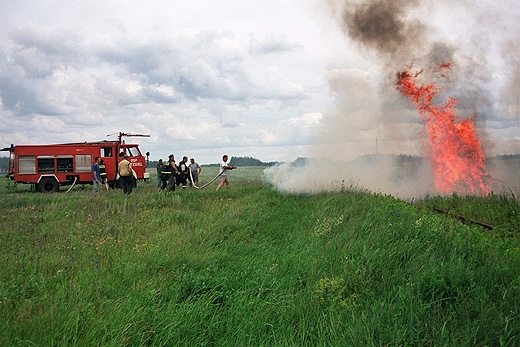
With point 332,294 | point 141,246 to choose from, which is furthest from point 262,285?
point 141,246

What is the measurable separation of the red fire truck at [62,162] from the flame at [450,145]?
1605 cm

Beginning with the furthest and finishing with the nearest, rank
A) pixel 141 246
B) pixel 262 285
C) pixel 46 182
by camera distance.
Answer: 1. pixel 46 182
2. pixel 141 246
3. pixel 262 285

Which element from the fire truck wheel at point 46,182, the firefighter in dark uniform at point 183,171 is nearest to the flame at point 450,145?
the firefighter in dark uniform at point 183,171

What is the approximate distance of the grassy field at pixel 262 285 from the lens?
426 centimetres

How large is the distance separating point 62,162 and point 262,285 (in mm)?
22422

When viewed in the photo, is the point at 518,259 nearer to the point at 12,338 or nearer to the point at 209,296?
the point at 209,296

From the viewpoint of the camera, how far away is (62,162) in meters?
24.9

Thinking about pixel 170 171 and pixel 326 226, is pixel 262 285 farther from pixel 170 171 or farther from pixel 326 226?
pixel 170 171

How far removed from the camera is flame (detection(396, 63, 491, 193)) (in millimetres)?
21000

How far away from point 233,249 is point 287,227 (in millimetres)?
2424

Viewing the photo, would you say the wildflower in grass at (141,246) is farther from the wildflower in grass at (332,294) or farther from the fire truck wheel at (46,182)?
the fire truck wheel at (46,182)

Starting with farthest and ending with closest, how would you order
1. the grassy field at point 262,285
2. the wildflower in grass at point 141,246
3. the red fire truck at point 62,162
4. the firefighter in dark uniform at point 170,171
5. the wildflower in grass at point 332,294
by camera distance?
the red fire truck at point 62,162, the firefighter in dark uniform at point 170,171, the wildflower in grass at point 141,246, the wildflower in grass at point 332,294, the grassy field at point 262,285

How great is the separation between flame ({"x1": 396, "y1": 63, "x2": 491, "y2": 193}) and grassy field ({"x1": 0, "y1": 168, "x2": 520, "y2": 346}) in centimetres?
1238

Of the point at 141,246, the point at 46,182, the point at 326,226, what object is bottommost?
the point at 141,246
